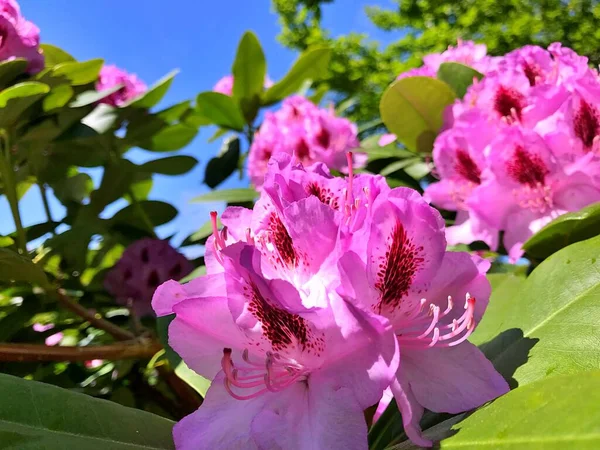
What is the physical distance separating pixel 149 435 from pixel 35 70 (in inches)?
34.4

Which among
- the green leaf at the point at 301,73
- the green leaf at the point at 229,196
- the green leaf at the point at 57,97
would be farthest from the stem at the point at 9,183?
the green leaf at the point at 301,73

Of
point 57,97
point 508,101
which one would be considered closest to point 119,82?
point 57,97

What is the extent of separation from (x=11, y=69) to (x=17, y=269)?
379 mm

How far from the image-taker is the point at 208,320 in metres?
0.55

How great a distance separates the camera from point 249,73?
1766mm

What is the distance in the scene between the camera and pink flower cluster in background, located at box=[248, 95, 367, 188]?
1685mm

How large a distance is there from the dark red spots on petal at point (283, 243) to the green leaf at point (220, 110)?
1.18 metres

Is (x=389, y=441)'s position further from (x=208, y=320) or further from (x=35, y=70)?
(x=35, y=70)

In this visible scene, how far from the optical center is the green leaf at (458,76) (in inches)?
46.5

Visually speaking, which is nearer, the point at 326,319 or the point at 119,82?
the point at 326,319

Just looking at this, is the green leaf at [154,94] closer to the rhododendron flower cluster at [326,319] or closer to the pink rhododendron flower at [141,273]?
the pink rhododendron flower at [141,273]

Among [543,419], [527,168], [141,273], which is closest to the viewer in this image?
[543,419]

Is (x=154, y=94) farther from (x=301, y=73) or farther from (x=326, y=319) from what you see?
(x=326, y=319)

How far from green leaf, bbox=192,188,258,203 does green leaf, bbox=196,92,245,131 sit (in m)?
0.32
